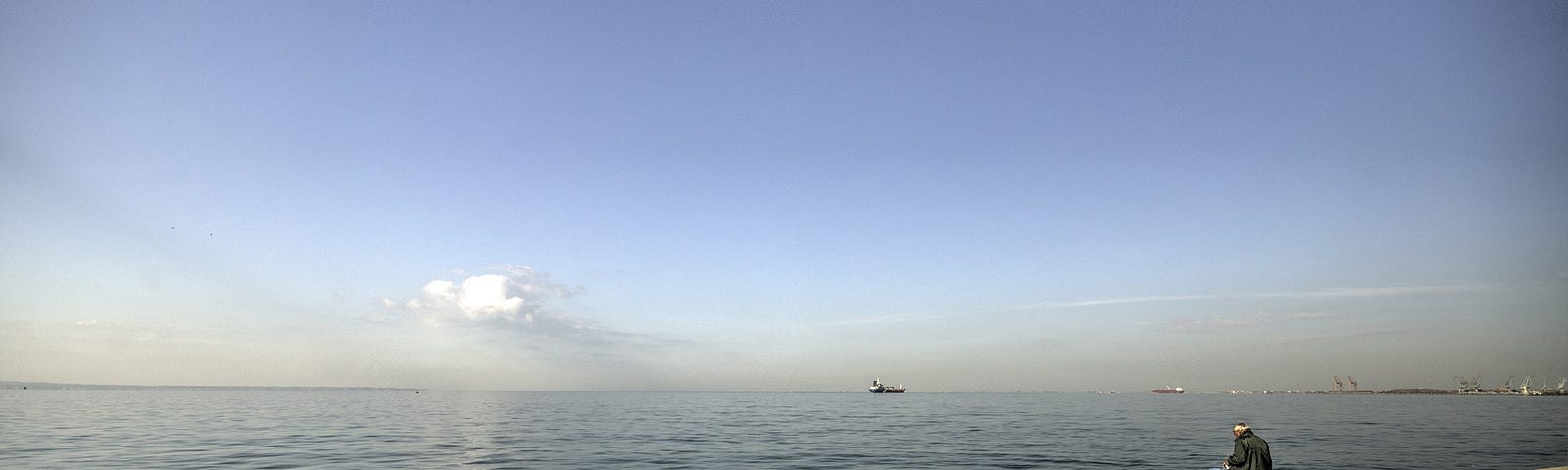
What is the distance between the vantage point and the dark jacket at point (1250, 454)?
2311 centimetres

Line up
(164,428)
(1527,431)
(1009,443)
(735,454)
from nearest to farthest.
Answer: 1. (735,454)
2. (1009,443)
3. (164,428)
4. (1527,431)

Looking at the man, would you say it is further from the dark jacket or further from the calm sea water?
the calm sea water

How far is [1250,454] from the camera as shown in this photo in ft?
76.2

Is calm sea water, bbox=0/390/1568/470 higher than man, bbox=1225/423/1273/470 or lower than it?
lower

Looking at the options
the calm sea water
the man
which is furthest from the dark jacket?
the calm sea water

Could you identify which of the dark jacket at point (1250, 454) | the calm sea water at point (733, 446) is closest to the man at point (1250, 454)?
the dark jacket at point (1250, 454)

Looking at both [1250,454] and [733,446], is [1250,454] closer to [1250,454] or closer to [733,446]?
[1250,454]

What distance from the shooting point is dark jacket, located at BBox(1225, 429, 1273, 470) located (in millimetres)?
23109

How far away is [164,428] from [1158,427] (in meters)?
90.1

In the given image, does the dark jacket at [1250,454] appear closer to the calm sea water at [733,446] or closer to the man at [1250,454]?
the man at [1250,454]

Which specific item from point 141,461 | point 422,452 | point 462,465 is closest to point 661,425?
point 422,452

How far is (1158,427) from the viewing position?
7950 cm

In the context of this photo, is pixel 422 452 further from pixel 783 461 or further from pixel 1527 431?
pixel 1527 431

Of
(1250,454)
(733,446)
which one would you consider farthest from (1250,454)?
(733,446)
